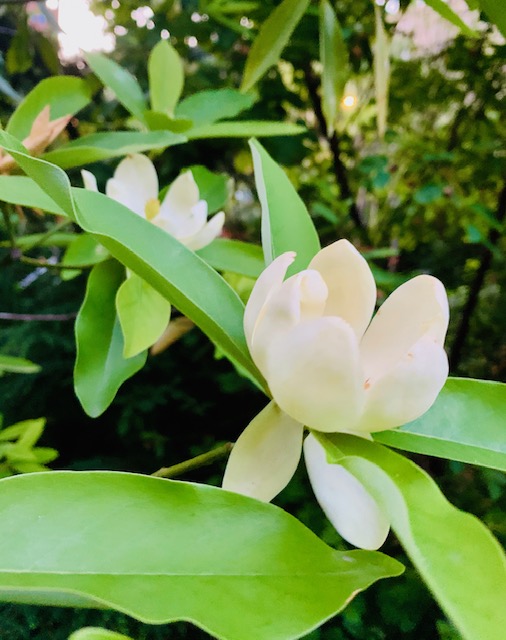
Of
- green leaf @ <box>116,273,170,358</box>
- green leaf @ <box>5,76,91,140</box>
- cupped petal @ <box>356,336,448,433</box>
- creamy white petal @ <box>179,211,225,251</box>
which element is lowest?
green leaf @ <box>116,273,170,358</box>

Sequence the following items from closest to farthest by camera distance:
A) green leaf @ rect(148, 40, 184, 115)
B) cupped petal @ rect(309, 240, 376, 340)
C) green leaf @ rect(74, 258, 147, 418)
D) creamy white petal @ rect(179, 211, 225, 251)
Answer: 1. cupped petal @ rect(309, 240, 376, 340)
2. green leaf @ rect(74, 258, 147, 418)
3. creamy white petal @ rect(179, 211, 225, 251)
4. green leaf @ rect(148, 40, 184, 115)

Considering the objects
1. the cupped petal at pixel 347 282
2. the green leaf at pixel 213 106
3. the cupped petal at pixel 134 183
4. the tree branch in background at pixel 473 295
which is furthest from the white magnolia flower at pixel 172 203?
the tree branch in background at pixel 473 295

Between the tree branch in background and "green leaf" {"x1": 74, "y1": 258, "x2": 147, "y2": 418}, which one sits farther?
the tree branch in background

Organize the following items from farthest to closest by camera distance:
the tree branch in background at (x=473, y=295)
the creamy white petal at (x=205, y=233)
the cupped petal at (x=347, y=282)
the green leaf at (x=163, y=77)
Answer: the tree branch in background at (x=473, y=295), the green leaf at (x=163, y=77), the creamy white petal at (x=205, y=233), the cupped petal at (x=347, y=282)

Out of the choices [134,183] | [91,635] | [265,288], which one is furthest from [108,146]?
[91,635]

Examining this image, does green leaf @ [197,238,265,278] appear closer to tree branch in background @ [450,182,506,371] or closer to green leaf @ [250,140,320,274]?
green leaf @ [250,140,320,274]

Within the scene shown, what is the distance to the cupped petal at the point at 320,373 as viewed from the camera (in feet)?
0.84

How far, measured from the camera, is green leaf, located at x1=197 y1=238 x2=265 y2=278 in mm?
562

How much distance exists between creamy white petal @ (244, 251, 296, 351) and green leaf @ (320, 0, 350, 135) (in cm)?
36

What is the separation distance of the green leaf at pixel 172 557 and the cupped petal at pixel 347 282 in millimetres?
119

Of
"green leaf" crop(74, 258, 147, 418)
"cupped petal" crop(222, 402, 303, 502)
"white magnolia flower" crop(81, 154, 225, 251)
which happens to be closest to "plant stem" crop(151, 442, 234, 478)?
"cupped petal" crop(222, 402, 303, 502)

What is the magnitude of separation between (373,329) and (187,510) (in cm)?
15

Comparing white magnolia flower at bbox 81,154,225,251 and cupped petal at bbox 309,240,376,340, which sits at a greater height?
cupped petal at bbox 309,240,376,340

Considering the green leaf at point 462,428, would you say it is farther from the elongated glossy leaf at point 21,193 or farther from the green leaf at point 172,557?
the elongated glossy leaf at point 21,193
